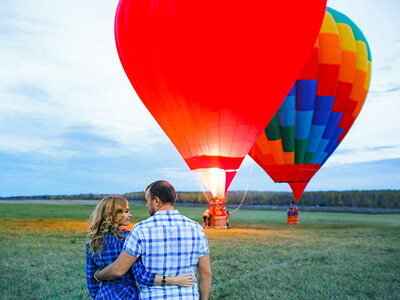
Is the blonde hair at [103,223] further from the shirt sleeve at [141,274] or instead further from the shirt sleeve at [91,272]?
the shirt sleeve at [141,274]

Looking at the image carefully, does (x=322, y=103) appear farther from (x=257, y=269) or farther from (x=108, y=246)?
(x=108, y=246)

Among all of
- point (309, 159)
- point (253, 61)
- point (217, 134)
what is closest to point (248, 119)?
point (217, 134)

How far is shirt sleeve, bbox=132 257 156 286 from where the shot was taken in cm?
229

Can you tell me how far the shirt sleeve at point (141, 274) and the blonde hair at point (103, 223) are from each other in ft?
0.80

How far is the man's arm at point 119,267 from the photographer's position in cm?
227

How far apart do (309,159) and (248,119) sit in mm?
6424

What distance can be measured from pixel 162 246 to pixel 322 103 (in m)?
13.6

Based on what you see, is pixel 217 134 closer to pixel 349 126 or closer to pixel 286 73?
pixel 286 73

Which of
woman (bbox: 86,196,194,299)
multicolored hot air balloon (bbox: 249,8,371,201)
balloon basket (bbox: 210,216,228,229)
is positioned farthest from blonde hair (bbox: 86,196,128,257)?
balloon basket (bbox: 210,216,228,229)

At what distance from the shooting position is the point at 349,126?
54.5 ft

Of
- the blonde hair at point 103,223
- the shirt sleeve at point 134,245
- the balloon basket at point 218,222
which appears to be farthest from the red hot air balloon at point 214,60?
the shirt sleeve at point 134,245

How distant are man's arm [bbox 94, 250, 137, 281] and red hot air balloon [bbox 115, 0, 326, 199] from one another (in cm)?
897

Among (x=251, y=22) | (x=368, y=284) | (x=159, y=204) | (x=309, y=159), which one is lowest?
(x=368, y=284)

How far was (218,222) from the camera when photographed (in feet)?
50.4
